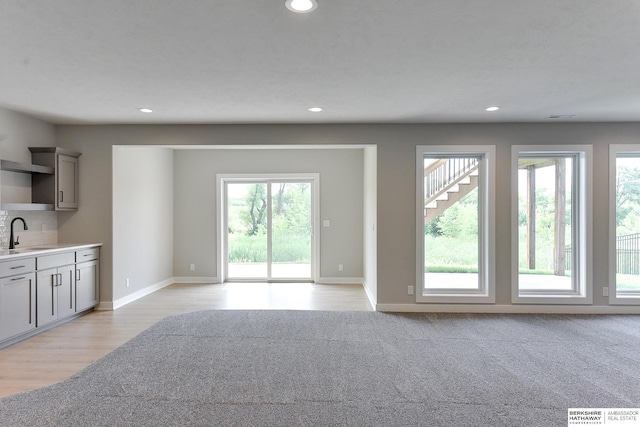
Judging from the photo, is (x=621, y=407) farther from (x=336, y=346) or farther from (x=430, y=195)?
(x=430, y=195)

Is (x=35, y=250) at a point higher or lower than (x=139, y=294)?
higher

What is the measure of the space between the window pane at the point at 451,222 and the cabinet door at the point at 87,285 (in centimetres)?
459

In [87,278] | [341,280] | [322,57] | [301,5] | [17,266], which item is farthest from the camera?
[341,280]

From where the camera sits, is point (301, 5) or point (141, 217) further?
point (141, 217)

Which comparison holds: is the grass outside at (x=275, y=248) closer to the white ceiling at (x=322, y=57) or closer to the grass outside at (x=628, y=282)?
the white ceiling at (x=322, y=57)

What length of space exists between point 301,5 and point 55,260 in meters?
3.98

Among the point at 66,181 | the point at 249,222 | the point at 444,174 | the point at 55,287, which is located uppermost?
the point at 444,174

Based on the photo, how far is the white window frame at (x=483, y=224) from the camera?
4492mm

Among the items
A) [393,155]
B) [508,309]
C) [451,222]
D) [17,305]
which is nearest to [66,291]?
[17,305]

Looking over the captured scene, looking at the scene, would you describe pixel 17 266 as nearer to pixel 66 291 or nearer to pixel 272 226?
pixel 66 291

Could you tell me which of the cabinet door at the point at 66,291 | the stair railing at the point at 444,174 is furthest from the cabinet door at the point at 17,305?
the stair railing at the point at 444,174

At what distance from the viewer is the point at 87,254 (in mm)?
4379

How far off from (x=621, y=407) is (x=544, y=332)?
148 centimetres

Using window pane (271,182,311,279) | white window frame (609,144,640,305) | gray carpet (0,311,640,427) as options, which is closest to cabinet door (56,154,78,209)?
gray carpet (0,311,640,427)
